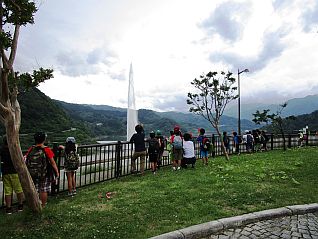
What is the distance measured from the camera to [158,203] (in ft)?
22.7

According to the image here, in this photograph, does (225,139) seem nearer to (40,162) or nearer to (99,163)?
(99,163)

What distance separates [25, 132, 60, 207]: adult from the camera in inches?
257

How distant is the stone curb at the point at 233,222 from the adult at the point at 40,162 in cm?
316

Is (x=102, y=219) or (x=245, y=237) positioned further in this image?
(x=102, y=219)

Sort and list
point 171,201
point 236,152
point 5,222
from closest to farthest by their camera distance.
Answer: point 5,222
point 171,201
point 236,152

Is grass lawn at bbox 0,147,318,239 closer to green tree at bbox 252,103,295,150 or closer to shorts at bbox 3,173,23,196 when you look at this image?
shorts at bbox 3,173,23,196

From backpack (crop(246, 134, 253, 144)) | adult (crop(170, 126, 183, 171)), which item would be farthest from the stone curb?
backpack (crop(246, 134, 253, 144))

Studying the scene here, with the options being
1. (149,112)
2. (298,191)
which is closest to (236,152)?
(298,191)

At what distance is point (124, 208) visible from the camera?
6.59 metres

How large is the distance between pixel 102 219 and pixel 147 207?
3.73ft

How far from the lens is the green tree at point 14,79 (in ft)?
17.6

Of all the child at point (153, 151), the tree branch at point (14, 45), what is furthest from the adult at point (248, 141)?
the tree branch at point (14, 45)

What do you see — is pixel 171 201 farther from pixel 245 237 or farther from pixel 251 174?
pixel 251 174

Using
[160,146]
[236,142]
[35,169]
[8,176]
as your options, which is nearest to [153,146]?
[160,146]
